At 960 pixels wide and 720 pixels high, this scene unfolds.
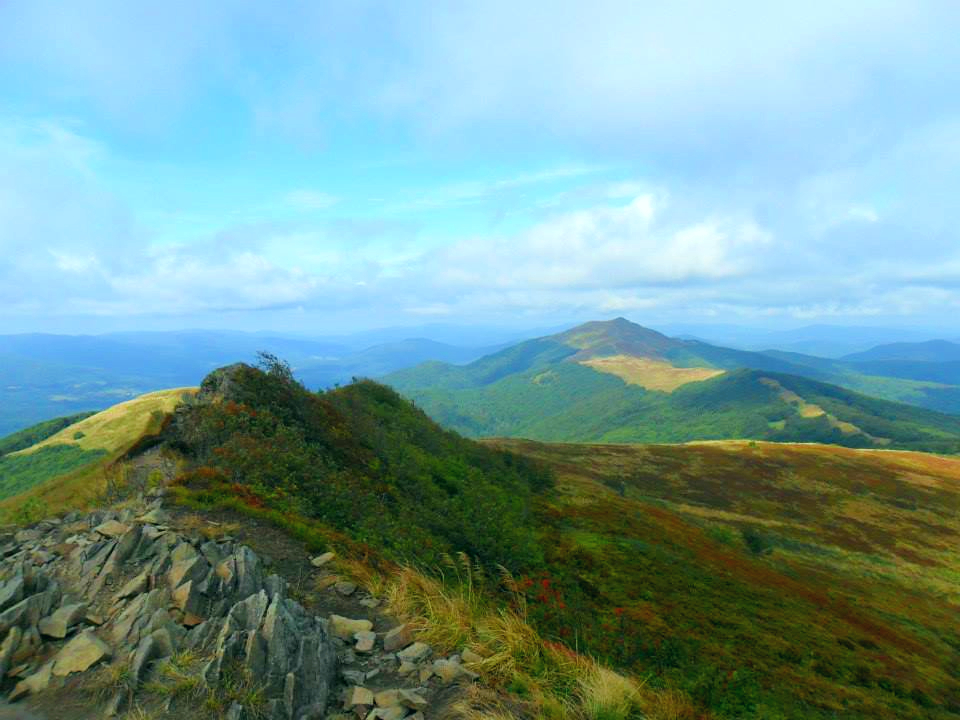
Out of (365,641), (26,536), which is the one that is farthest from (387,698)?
(26,536)

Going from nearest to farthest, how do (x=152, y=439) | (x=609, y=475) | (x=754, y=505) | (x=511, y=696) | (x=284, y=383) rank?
(x=511, y=696)
(x=152, y=439)
(x=284, y=383)
(x=754, y=505)
(x=609, y=475)

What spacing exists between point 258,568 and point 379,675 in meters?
3.99

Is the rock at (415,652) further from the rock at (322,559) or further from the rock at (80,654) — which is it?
the rock at (80,654)

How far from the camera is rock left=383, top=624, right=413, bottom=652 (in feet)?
26.3

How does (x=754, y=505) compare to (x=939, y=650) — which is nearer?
(x=939, y=650)

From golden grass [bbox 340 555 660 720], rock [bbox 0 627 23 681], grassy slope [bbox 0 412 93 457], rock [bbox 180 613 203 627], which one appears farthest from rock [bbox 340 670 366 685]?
grassy slope [bbox 0 412 93 457]

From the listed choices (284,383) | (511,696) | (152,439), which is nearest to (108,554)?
(511,696)

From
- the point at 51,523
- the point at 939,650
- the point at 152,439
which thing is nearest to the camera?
the point at 51,523

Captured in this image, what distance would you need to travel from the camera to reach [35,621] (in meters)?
7.84

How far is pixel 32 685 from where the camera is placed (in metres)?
6.77

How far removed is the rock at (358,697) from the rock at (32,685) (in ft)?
14.1

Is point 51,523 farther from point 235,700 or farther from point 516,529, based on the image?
point 516,529

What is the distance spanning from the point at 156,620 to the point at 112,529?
499cm

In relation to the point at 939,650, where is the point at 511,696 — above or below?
above
